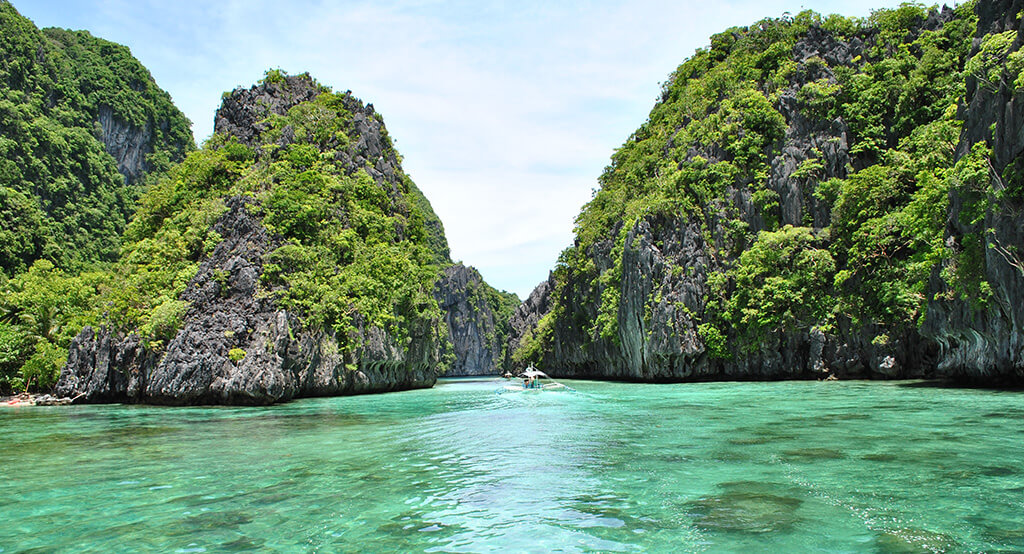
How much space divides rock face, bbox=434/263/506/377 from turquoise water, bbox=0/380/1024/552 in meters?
97.4

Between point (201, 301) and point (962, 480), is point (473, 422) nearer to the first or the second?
point (962, 480)

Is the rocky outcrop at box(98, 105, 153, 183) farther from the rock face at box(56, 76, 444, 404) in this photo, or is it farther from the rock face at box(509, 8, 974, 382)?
the rock face at box(509, 8, 974, 382)

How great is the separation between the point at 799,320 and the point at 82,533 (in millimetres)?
35314

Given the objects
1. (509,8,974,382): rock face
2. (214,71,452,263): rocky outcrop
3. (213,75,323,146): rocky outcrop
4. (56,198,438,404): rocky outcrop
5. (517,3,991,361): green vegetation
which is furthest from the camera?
(213,75,323,146): rocky outcrop

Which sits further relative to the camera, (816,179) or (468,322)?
(468,322)

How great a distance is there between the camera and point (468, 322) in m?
118

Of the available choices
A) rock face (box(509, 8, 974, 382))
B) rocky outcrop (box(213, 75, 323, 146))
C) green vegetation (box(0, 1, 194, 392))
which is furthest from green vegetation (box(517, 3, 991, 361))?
green vegetation (box(0, 1, 194, 392))

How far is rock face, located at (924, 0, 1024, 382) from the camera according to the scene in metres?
Answer: 18.9

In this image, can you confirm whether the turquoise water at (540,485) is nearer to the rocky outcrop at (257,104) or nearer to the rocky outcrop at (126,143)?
the rocky outcrop at (257,104)

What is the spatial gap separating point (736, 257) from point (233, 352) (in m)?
31.6

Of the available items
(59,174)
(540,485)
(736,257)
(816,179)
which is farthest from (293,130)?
(540,485)

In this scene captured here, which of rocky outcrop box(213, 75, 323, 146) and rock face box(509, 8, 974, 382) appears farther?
rocky outcrop box(213, 75, 323, 146)

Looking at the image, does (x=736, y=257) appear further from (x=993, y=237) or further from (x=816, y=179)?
(x=993, y=237)

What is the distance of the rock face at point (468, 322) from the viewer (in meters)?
114
